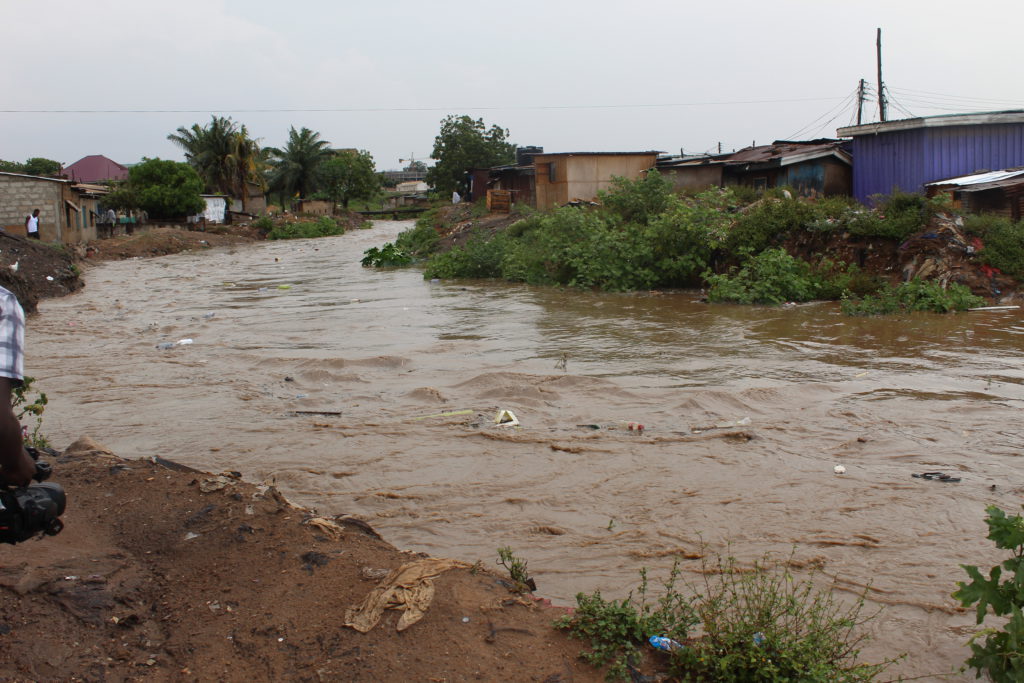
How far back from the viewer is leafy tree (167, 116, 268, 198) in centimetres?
4922

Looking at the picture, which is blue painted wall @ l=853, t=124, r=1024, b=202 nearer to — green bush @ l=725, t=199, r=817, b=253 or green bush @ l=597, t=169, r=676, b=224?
green bush @ l=725, t=199, r=817, b=253

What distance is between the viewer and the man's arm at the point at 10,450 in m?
2.41

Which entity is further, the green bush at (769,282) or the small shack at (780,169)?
the small shack at (780,169)

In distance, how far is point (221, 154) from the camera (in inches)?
1957

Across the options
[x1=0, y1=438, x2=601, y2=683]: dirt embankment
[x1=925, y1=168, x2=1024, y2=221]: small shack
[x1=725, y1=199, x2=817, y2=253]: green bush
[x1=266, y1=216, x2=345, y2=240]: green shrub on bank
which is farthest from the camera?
[x1=266, y1=216, x2=345, y2=240]: green shrub on bank

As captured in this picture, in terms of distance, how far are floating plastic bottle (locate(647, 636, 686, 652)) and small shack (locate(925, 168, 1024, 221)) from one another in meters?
13.3

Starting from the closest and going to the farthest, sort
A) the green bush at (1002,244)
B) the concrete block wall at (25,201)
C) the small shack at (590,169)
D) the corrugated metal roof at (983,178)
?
the green bush at (1002,244)
the corrugated metal roof at (983,178)
the concrete block wall at (25,201)
the small shack at (590,169)

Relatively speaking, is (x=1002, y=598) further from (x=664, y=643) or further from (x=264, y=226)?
(x=264, y=226)

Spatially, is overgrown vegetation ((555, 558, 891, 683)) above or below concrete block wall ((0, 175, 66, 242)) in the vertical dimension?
below

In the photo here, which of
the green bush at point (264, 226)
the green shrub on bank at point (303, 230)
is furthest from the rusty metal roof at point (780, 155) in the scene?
the green bush at point (264, 226)

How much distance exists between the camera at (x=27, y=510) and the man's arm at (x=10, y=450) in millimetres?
40

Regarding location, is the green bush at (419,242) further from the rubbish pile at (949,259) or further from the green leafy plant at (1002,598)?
the green leafy plant at (1002,598)

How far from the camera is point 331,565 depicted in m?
3.41

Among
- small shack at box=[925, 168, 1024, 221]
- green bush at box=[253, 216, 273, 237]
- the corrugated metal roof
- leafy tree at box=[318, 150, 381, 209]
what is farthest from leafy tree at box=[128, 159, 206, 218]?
small shack at box=[925, 168, 1024, 221]
